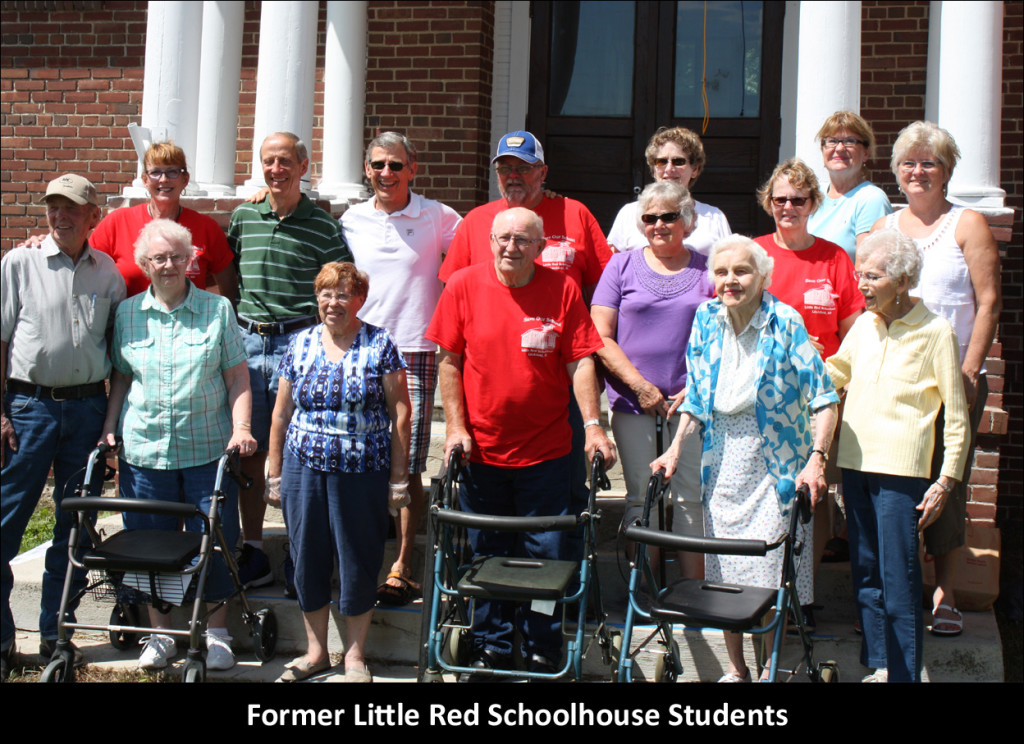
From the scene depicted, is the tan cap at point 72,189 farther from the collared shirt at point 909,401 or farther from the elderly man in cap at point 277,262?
the collared shirt at point 909,401

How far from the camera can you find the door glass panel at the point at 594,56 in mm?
7891

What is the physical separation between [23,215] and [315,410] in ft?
17.3

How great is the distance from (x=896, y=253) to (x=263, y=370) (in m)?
2.66

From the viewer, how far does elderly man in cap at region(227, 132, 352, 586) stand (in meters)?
4.61

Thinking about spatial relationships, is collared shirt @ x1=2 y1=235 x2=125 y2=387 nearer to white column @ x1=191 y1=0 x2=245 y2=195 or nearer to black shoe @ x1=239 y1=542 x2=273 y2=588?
black shoe @ x1=239 y1=542 x2=273 y2=588

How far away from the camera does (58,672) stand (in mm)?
3869

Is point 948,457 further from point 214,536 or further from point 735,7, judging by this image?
point 735,7

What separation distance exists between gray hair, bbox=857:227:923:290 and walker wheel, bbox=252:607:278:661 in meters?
2.80

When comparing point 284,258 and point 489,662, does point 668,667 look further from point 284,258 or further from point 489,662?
A: point 284,258

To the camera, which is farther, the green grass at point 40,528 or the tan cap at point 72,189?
the green grass at point 40,528

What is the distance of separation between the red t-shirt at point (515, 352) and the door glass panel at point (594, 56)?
417 centimetres

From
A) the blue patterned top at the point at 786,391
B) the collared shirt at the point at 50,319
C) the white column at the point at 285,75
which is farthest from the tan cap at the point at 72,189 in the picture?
the blue patterned top at the point at 786,391

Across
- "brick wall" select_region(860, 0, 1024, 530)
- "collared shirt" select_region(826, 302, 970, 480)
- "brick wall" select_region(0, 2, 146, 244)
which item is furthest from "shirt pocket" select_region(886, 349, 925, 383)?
"brick wall" select_region(0, 2, 146, 244)

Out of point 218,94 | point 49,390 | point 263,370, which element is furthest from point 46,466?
point 218,94
